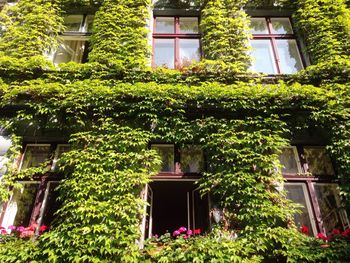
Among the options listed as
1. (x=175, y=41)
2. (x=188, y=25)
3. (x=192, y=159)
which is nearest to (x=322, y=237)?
(x=192, y=159)

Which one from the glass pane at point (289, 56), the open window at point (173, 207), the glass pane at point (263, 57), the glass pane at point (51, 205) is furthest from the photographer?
the glass pane at point (289, 56)

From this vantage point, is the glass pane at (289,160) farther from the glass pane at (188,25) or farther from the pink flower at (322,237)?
the glass pane at (188,25)

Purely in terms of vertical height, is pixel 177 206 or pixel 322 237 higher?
pixel 177 206

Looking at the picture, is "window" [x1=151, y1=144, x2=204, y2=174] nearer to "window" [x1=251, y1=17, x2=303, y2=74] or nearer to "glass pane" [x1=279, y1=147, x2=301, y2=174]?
"glass pane" [x1=279, y1=147, x2=301, y2=174]

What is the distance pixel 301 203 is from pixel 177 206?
4.30 m

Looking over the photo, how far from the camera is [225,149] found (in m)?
7.48

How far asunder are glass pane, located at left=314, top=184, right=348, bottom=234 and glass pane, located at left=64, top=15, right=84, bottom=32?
8634 millimetres

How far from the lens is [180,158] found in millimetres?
8016

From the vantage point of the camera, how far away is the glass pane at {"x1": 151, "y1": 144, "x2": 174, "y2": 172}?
7.93 metres

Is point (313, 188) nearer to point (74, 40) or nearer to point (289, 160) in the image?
point (289, 160)

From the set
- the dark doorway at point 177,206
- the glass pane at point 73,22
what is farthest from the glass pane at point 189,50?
the dark doorway at point 177,206

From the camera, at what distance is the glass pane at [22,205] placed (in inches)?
291

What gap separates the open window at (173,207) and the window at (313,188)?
1975 millimetres

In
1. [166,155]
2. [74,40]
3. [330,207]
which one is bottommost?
[330,207]
